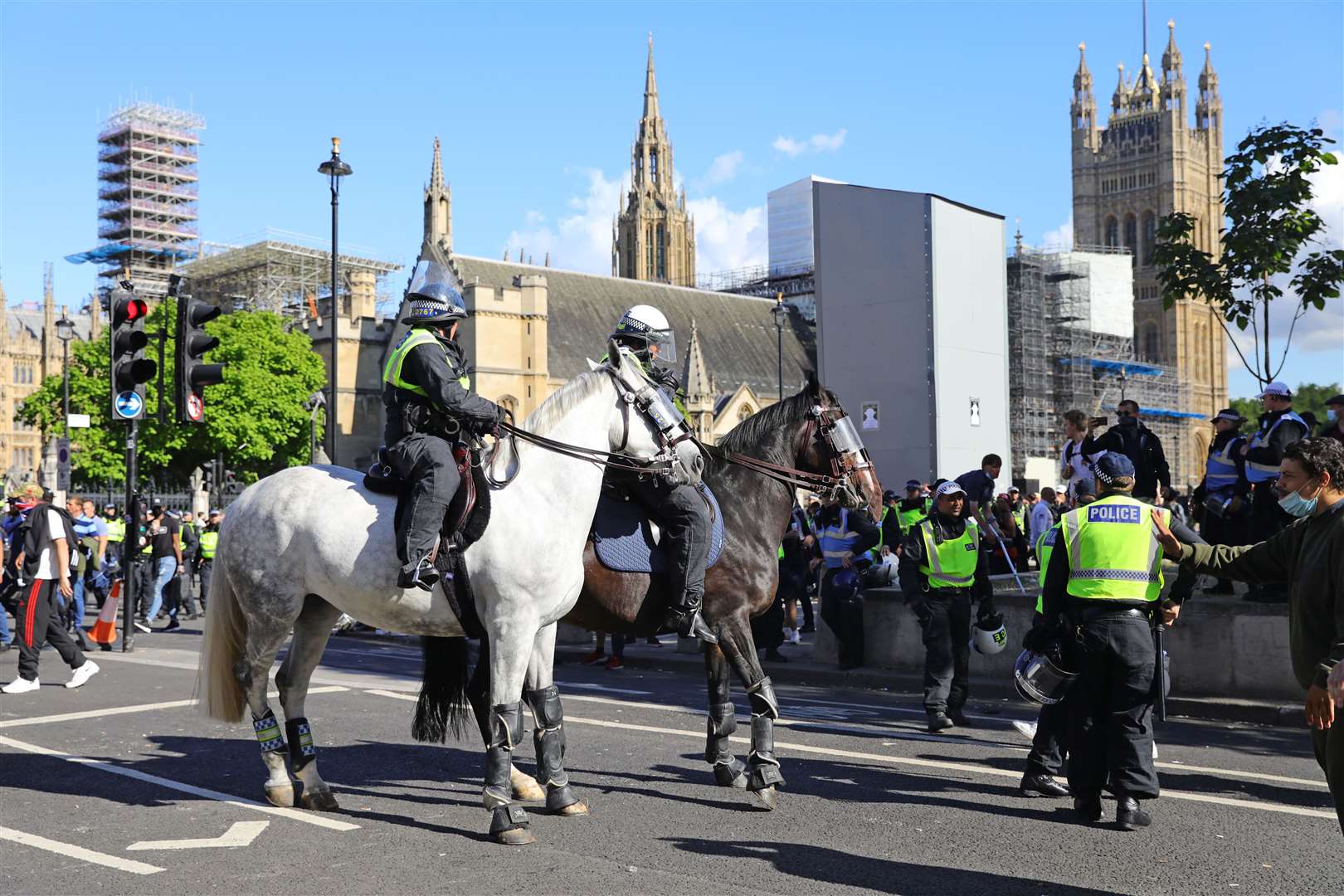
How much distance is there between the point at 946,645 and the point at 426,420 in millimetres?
5218

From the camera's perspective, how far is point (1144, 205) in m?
126

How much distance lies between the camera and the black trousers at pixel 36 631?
12.6 m

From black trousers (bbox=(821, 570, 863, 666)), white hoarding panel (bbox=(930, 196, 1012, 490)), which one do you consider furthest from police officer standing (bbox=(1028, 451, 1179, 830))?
white hoarding panel (bbox=(930, 196, 1012, 490))

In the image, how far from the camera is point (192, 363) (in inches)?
559

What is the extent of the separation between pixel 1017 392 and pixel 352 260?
2509 inches

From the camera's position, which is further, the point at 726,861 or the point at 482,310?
the point at 482,310

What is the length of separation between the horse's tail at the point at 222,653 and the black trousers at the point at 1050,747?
452 centimetres

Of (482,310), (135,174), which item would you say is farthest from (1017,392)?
(135,174)

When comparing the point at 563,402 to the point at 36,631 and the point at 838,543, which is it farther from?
the point at 838,543

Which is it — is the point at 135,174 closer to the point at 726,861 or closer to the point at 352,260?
the point at 352,260

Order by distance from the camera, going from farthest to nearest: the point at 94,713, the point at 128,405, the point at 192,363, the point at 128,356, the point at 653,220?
the point at 653,220, the point at 128,405, the point at 128,356, the point at 192,363, the point at 94,713

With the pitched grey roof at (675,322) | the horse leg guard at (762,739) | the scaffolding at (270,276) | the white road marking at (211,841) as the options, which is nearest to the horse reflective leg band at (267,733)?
the white road marking at (211,841)

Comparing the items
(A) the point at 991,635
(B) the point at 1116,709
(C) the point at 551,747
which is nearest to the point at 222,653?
(C) the point at 551,747

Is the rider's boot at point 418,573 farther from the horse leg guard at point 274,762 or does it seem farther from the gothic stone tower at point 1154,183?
the gothic stone tower at point 1154,183
